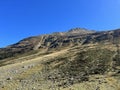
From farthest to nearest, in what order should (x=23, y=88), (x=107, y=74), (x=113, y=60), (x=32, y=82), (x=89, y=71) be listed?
(x=113, y=60)
(x=89, y=71)
(x=107, y=74)
(x=32, y=82)
(x=23, y=88)

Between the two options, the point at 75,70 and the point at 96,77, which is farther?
the point at 75,70

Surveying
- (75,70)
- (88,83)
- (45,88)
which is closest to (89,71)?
(75,70)

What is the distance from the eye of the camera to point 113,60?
64125 millimetres

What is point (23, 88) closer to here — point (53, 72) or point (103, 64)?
point (53, 72)

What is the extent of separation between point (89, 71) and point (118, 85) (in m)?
13.9

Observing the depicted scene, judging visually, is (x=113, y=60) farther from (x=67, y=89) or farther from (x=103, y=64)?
(x=67, y=89)

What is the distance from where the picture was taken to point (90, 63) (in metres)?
61.8

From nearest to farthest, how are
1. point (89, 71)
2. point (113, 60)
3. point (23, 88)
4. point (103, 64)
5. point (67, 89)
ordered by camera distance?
point (67, 89) < point (23, 88) < point (89, 71) < point (103, 64) < point (113, 60)

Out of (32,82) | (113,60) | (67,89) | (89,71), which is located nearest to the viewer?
(67,89)

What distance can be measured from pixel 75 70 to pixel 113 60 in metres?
13.8

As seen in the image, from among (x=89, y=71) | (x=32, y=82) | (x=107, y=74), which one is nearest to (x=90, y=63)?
(x=89, y=71)

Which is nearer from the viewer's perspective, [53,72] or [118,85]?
[118,85]

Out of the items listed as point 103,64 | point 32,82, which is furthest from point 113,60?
point 32,82

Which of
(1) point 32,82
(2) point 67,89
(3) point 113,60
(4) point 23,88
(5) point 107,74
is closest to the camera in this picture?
(2) point 67,89
